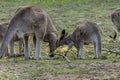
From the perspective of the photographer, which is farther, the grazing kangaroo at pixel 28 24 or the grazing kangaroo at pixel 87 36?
the grazing kangaroo at pixel 87 36

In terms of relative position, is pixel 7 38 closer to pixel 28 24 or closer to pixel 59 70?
pixel 28 24

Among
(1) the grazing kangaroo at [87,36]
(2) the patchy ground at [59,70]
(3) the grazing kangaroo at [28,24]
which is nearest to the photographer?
(2) the patchy ground at [59,70]

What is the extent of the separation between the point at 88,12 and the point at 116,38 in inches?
221

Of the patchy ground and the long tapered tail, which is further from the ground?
the long tapered tail

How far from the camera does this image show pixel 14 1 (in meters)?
20.7

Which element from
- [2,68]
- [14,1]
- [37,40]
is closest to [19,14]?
[37,40]

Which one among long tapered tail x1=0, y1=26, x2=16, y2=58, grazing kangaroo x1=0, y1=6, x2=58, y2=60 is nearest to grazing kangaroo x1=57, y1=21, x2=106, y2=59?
grazing kangaroo x1=0, y1=6, x2=58, y2=60

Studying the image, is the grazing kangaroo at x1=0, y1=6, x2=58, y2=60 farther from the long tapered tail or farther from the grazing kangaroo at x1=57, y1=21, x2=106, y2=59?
the grazing kangaroo at x1=57, y1=21, x2=106, y2=59

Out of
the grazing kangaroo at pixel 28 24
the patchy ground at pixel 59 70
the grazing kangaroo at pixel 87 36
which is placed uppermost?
the grazing kangaroo at pixel 28 24

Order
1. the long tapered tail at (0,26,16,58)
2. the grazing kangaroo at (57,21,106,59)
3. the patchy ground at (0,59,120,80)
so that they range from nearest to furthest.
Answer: the patchy ground at (0,59,120,80) → the long tapered tail at (0,26,16,58) → the grazing kangaroo at (57,21,106,59)

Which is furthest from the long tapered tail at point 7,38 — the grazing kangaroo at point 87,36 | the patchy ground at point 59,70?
the grazing kangaroo at point 87,36

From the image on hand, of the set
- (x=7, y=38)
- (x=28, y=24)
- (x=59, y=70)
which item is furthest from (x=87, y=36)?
(x=7, y=38)

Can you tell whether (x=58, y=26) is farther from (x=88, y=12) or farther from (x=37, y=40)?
(x=37, y=40)

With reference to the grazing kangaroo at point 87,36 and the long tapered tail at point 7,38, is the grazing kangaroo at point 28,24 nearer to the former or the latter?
the long tapered tail at point 7,38
